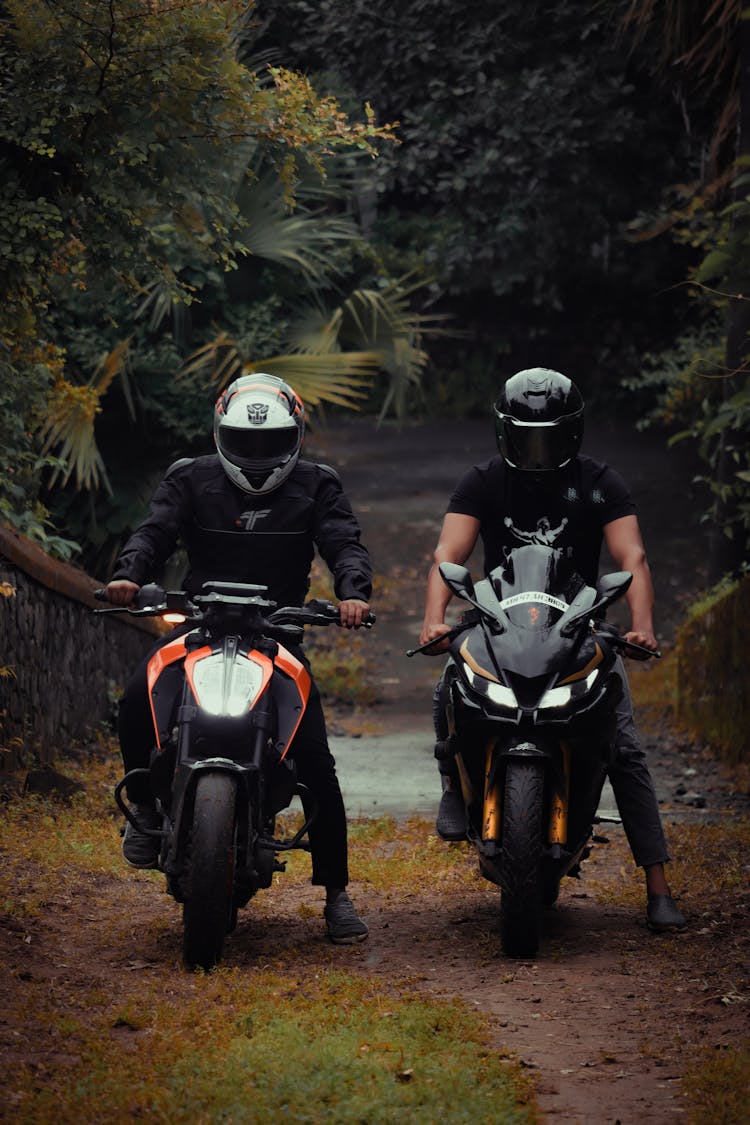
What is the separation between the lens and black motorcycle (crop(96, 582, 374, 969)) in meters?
5.32

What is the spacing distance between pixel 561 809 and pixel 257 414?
171 centimetres

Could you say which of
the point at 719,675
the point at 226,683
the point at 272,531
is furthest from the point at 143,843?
the point at 719,675

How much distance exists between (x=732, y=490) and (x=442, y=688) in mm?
7342

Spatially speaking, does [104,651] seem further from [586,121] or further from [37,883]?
[586,121]

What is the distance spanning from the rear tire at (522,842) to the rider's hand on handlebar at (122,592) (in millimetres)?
1358

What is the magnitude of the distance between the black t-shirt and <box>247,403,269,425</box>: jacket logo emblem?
741 mm

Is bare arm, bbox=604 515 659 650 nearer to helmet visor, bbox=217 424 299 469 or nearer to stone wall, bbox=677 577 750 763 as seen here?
helmet visor, bbox=217 424 299 469

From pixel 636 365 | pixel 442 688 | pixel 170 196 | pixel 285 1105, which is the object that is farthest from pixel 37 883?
pixel 636 365

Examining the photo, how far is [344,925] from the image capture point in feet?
20.0

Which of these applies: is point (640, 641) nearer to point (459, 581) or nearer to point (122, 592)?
point (459, 581)

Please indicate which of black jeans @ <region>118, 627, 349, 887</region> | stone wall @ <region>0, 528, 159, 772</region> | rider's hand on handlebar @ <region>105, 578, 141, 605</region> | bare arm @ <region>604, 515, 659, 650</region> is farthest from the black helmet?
stone wall @ <region>0, 528, 159, 772</region>

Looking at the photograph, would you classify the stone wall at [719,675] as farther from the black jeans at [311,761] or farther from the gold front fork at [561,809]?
the gold front fork at [561,809]

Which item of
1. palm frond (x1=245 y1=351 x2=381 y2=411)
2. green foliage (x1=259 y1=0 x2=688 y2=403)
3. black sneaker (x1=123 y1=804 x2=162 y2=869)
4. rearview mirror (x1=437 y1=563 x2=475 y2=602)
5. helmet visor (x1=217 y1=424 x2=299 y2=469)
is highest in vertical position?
green foliage (x1=259 y1=0 x2=688 y2=403)

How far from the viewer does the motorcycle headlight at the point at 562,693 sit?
18.3 ft
